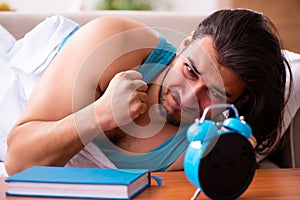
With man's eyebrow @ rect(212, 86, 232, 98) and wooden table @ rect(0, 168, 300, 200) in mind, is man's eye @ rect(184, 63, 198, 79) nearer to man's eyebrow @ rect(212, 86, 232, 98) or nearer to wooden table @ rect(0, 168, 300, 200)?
man's eyebrow @ rect(212, 86, 232, 98)

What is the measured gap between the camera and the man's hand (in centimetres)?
116

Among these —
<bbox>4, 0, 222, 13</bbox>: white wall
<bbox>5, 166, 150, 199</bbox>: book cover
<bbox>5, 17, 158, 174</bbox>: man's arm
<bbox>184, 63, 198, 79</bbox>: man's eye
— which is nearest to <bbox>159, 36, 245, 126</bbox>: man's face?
<bbox>184, 63, 198, 79</bbox>: man's eye

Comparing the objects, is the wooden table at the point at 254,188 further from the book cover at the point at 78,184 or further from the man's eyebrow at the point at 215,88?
the man's eyebrow at the point at 215,88

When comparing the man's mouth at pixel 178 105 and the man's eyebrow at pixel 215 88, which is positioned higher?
the man's eyebrow at pixel 215 88

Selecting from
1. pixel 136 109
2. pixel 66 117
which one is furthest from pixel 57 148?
pixel 136 109

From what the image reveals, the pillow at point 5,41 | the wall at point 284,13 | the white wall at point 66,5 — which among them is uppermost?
the pillow at point 5,41

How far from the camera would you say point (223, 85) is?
1300mm

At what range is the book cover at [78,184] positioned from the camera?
951 millimetres

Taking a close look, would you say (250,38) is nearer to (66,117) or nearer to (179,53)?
(179,53)

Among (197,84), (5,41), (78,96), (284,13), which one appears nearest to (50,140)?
(78,96)

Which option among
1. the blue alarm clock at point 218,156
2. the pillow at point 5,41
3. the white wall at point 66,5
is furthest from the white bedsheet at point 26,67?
the white wall at point 66,5

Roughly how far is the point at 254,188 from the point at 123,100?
1.00ft

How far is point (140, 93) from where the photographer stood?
1.16 m

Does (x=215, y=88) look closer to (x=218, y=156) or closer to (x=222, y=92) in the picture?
(x=222, y=92)
